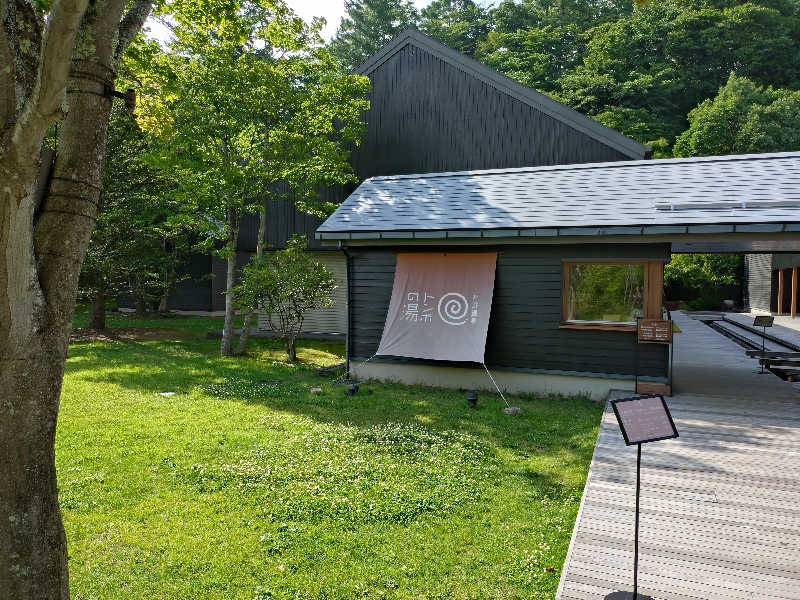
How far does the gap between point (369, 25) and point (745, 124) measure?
2983 cm

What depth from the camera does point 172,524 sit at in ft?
14.8

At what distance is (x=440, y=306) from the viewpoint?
1022 centimetres

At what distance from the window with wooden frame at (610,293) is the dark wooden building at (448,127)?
5368 mm

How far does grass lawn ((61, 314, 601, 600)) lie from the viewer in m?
3.79

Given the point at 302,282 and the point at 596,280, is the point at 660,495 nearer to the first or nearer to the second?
the point at 596,280

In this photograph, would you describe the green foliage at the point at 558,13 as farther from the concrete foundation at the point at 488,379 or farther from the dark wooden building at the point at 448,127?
the concrete foundation at the point at 488,379

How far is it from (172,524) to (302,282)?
27.7 feet

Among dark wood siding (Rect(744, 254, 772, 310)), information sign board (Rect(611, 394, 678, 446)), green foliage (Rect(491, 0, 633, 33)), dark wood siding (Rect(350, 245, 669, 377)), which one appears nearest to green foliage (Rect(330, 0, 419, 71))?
green foliage (Rect(491, 0, 633, 33))

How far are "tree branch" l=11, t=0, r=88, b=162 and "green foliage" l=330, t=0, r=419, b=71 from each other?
45.8 meters

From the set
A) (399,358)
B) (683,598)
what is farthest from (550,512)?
(399,358)

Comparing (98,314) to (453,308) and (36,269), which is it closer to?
(453,308)

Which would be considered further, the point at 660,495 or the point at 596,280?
the point at 596,280

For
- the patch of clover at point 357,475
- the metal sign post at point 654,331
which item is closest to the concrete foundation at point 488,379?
the metal sign post at point 654,331

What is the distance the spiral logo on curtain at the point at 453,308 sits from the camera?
9.97 metres
